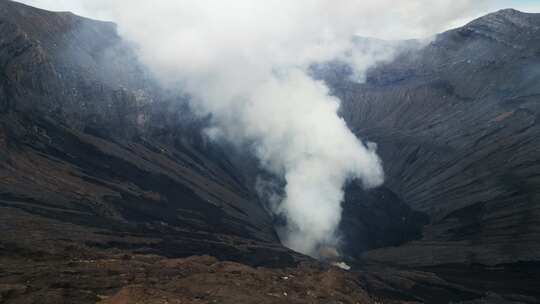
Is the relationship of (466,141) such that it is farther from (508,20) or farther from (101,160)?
(101,160)

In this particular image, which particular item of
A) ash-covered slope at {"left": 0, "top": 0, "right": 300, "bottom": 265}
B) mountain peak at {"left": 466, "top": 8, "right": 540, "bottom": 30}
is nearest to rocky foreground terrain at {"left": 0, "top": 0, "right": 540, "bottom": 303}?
ash-covered slope at {"left": 0, "top": 0, "right": 300, "bottom": 265}

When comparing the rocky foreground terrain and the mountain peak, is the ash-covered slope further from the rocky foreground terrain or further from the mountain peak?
the mountain peak

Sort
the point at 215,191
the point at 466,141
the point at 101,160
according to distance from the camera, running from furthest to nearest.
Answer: the point at 466,141 → the point at 215,191 → the point at 101,160

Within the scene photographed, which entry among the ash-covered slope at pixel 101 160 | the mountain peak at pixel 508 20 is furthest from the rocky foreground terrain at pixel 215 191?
the mountain peak at pixel 508 20

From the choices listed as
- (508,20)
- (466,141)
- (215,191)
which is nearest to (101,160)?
(215,191)

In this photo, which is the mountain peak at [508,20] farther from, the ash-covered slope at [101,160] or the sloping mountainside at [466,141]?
the ash-covered slope at [101,160]

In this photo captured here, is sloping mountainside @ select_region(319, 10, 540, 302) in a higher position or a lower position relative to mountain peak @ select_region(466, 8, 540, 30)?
lower
